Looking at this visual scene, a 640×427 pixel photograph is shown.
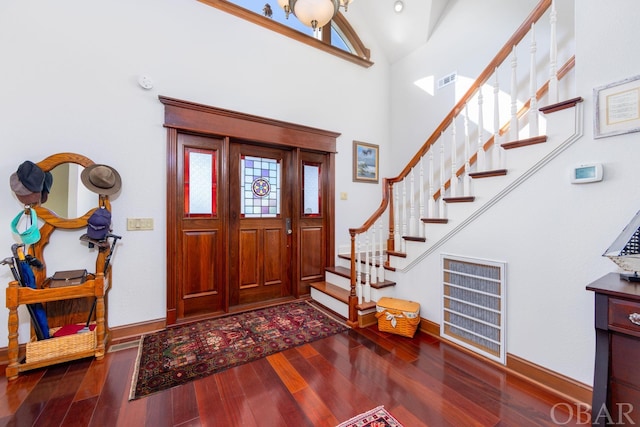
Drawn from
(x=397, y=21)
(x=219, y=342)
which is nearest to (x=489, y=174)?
(x=219, y=342)

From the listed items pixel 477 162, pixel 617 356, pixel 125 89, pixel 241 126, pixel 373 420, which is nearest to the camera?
pixel 617 356

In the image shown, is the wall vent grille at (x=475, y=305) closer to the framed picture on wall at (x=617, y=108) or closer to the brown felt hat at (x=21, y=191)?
the framed picture on wall at (x=617, y=108)

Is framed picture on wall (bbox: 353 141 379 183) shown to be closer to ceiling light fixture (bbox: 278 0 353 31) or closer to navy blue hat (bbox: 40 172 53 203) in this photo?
ceiling light fixture (bbox: 278 0 353 31)

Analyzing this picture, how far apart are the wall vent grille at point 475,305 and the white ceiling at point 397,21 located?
3256 mm

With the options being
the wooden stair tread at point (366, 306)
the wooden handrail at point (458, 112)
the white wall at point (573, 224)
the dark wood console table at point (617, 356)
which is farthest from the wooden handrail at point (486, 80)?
the dark wood console table at point (617, 356)

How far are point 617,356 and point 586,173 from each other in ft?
3.35

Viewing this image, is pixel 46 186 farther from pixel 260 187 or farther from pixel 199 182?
pixel 260 187

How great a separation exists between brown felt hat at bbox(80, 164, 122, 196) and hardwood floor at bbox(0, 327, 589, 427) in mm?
1420

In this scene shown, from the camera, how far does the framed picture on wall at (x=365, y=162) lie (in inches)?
157

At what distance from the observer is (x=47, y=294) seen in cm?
196

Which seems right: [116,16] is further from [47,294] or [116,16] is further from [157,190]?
[47,294]

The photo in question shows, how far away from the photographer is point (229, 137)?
301 cm

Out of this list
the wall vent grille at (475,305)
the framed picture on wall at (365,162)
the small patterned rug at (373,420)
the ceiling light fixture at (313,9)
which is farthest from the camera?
the framed picture on wall at (365,162)

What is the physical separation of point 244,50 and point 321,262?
286 cm
